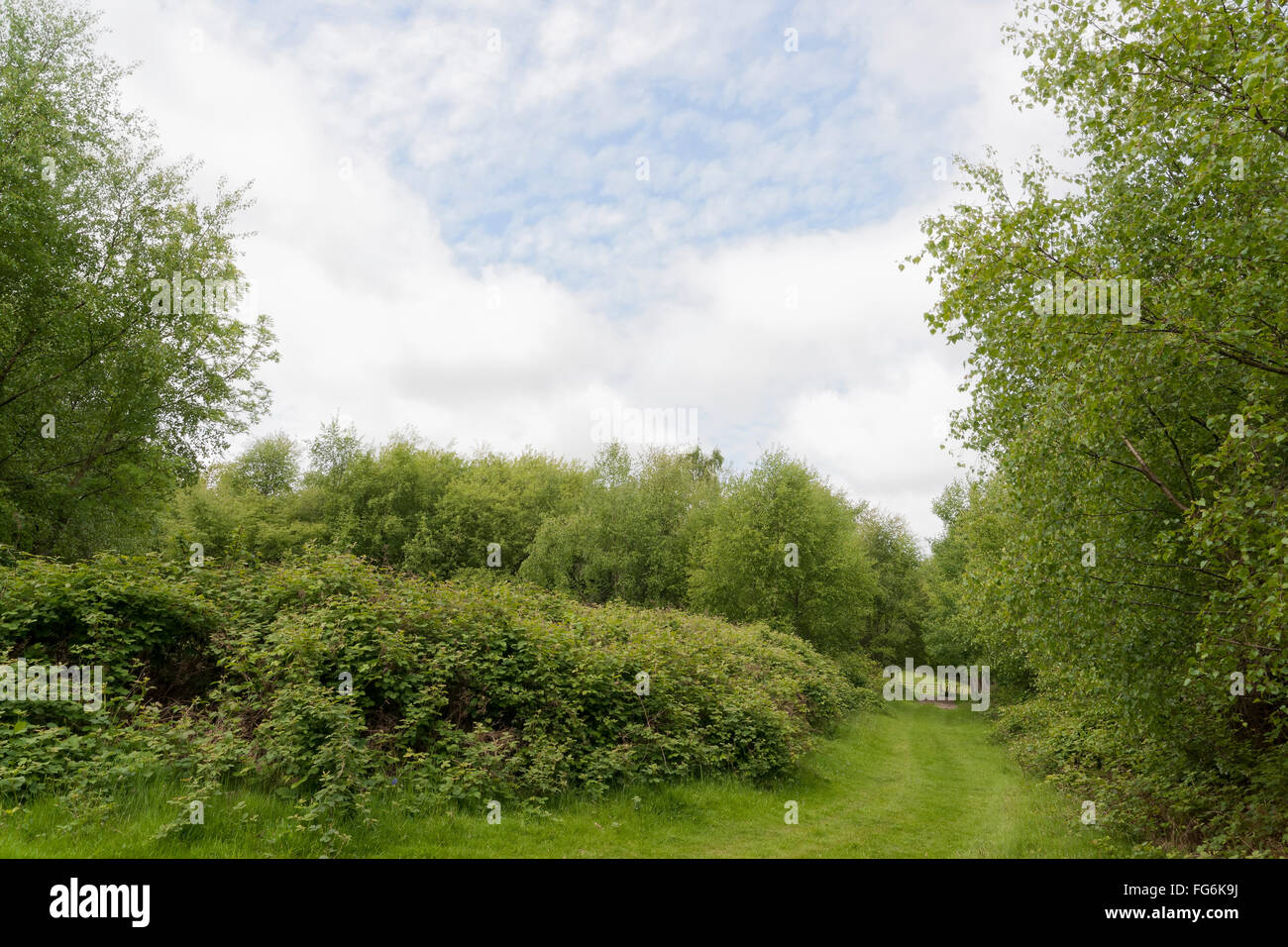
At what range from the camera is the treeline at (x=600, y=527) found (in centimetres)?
3575

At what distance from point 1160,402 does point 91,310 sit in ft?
81.7

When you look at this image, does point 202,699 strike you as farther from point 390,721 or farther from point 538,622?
point 538,622

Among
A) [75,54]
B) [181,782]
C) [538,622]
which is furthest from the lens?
[75,54]

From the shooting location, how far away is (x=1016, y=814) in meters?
12.3

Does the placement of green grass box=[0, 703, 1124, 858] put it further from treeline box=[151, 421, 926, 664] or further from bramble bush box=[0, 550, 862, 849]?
treeline box=[151, 421, 926, 664]

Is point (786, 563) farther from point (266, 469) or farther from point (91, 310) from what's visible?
point (266, 469)

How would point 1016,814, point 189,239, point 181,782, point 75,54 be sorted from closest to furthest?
1. point 181,782
2. point 1016,814
3. point 75,54
4. point 189,239

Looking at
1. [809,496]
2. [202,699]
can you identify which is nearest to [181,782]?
[202,699]

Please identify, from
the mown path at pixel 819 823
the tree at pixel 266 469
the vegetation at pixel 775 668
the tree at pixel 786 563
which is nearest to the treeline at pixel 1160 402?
the vegetation at pixel 775 668

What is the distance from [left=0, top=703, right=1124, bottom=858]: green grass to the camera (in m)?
6.96

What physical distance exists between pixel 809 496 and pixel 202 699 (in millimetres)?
30560

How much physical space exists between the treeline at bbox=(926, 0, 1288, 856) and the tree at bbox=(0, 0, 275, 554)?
71.5 ft

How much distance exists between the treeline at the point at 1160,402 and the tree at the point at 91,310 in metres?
21.8

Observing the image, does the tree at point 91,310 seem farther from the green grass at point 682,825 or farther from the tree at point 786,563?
the tree at point 786,563
